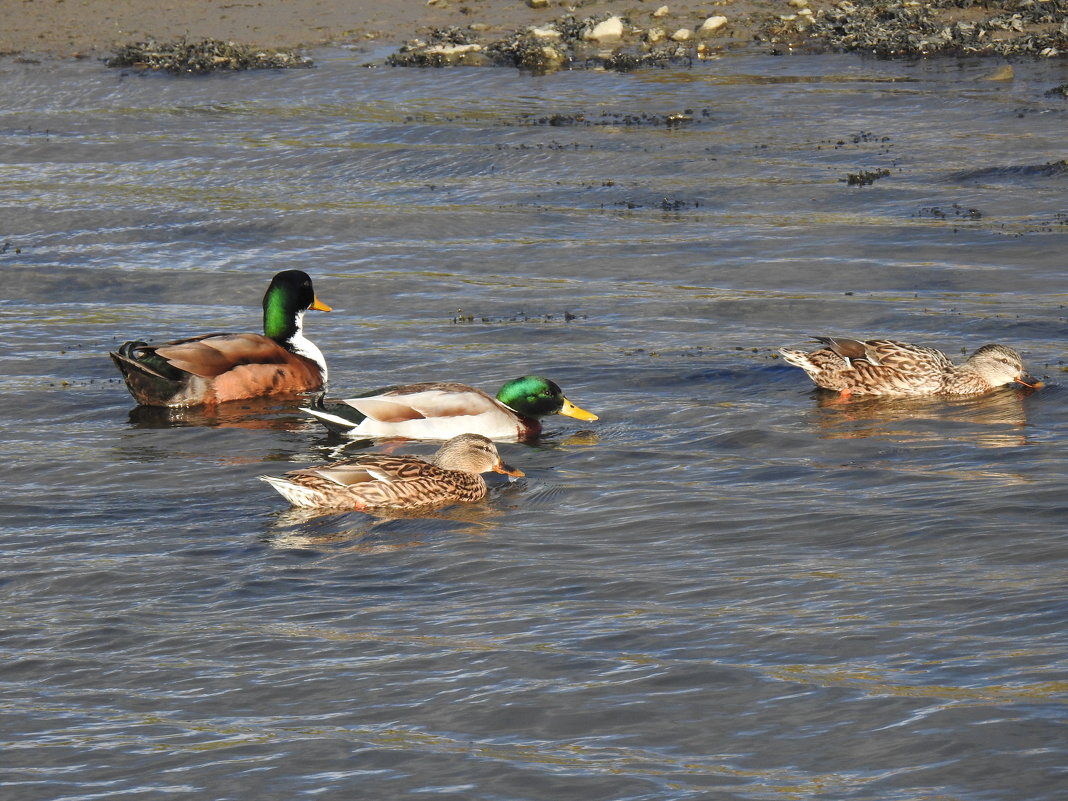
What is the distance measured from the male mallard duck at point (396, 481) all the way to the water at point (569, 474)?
0.20 metres

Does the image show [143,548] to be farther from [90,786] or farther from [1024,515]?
[1024,515]

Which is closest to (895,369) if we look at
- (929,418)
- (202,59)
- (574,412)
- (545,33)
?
(929,418)

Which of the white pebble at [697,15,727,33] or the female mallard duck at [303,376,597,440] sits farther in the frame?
the white pebble at [697,15,727,33]

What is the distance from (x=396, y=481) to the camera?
34.4 ft

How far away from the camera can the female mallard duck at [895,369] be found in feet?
40.9

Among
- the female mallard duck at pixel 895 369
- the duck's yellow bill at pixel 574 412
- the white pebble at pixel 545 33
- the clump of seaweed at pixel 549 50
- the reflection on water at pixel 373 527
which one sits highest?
the white pebble at pixel 545 33

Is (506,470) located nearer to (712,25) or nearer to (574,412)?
(574,412)

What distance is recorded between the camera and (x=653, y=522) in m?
9.75

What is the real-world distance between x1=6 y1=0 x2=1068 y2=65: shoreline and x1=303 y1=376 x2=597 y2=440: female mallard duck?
1452 centimetres

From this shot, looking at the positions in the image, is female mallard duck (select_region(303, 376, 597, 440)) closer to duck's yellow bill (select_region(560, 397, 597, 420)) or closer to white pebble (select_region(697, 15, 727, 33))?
duck's yellow bill (select_region(560, 397, 597, 420))

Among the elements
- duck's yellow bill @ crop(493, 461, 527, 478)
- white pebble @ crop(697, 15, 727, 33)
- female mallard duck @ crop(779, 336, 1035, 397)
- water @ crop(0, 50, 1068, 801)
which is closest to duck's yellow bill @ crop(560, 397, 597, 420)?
water @ crop(0, 50, 1068, 801)

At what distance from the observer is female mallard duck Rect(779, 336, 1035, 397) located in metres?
12.5

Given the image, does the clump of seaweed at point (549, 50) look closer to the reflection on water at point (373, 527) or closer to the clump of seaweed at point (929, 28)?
the clump of seaweed at point (929, 28)

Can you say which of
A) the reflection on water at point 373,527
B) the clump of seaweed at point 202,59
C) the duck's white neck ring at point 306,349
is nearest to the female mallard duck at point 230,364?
the duck's white neck ring at point 306,349
